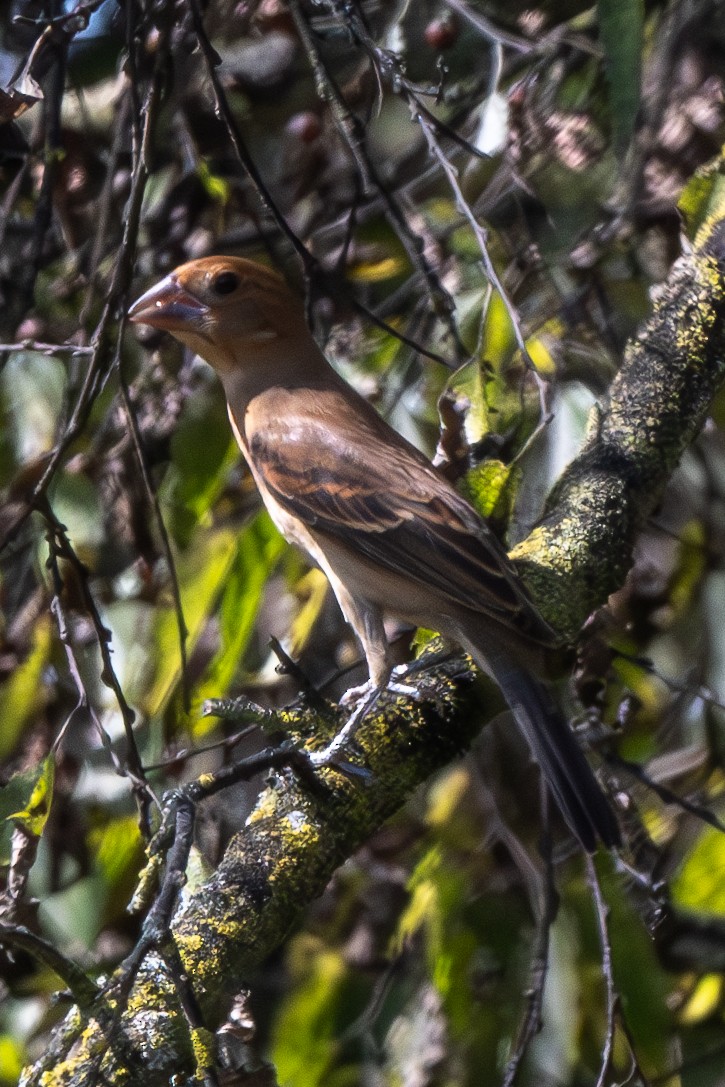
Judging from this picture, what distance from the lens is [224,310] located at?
3.67m

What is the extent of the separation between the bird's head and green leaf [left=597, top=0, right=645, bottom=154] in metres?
1.09

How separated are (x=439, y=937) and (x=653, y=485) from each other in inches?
47.2

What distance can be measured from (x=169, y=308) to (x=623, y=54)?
1357 mm

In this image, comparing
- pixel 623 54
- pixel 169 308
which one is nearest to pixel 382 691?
pixel 169 308

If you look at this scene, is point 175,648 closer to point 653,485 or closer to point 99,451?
point 99,451

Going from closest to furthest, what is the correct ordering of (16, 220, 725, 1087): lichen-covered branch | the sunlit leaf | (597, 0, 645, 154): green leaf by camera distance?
(16, 220, 725, 1087): lichen-covered branch
the sunlit leaf
(597, 0, 645, 154): green leaf

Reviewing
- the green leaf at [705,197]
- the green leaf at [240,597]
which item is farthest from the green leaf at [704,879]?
the green leaf at [705,197]

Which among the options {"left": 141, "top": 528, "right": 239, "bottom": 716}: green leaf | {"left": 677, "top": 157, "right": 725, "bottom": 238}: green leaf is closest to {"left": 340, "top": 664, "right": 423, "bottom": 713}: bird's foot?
{"left": 141, "top": 528, "right": 239, "bottom": 716}: green leaf

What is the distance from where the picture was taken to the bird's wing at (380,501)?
2.86 metres

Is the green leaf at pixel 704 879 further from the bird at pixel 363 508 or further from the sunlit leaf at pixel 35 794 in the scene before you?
the sunlit leaf at pixel 35 794

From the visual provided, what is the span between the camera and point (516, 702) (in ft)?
8.77

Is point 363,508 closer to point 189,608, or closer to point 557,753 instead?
point 189,608

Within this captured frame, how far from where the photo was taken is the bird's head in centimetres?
357

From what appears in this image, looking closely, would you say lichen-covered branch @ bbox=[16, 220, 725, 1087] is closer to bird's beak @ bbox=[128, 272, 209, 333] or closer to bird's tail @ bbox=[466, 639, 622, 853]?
bird's tail @ bbox=[466, 639, 622, 853]
